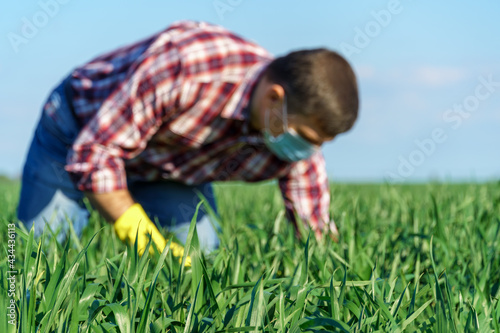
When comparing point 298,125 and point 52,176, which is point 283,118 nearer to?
point 298,125

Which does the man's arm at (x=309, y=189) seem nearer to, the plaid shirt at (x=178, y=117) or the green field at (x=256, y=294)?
the plaid shirt at (x=178, y=117)

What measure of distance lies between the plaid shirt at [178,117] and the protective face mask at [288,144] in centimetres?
9

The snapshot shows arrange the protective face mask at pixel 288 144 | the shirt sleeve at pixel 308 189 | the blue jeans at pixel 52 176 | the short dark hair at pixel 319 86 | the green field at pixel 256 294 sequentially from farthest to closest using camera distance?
1. the shirt sleeve at pixel 308 189
2. the blue jeans at pixel 52 176
3. the protective face mask at pixel 288 144
4. the short dark hair at pixel 319 86
5. the green field at pixel 256 294

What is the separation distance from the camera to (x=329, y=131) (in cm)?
210

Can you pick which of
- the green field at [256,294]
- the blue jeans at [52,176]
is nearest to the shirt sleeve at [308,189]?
the blue jeans at [52,176]

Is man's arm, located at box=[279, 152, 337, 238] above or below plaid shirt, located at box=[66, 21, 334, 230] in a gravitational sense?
below

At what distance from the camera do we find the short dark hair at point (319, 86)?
6.55 feet

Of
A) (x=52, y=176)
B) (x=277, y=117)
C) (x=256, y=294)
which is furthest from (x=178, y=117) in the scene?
(x=256, y=294)

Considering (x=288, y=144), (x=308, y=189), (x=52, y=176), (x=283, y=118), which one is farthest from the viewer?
(x=308, y=189)

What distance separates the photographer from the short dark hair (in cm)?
200

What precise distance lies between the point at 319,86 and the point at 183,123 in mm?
536

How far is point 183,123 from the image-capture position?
2.19m

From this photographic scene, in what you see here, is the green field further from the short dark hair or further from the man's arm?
the man's arm

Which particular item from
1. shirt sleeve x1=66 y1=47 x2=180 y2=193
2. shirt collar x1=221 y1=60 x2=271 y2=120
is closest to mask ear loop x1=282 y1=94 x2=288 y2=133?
shirt collar x1=221 y1=60 x2=271 y2=120
